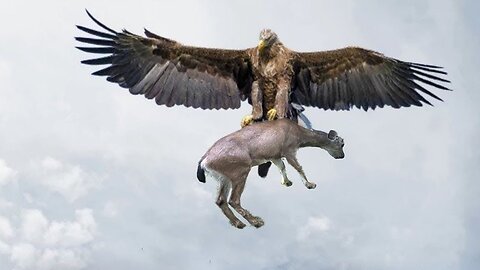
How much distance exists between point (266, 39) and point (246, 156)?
1.03 metres

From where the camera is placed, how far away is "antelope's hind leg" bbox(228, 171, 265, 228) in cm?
593

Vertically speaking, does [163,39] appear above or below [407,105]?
above

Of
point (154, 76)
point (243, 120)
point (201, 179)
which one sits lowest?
point (201, 179)

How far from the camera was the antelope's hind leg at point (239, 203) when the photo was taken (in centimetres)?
593

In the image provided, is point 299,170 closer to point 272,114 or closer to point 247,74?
point 272,114

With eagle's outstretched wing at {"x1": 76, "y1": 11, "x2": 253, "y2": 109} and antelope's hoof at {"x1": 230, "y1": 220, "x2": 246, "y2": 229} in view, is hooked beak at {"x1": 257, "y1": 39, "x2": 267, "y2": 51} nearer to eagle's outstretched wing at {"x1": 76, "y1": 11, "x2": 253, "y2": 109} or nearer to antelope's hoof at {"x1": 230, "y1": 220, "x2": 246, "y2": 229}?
eagle's outstretched wing at {"x1": 76, "y1": 11, "x2": 253, "y2": 109}

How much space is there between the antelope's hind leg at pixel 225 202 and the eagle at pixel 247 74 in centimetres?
93

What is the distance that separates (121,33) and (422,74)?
2.32 meters

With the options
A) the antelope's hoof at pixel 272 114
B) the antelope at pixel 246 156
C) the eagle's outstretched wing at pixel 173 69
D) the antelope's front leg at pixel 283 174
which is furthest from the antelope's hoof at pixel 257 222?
the eagle's outstretched wing at pixel 173 69

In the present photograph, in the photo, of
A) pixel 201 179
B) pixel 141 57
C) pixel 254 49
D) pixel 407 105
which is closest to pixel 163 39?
pixel 141 57

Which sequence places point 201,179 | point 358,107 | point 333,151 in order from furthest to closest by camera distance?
1. point 358,107
2. point 333,151
3. point 201,179

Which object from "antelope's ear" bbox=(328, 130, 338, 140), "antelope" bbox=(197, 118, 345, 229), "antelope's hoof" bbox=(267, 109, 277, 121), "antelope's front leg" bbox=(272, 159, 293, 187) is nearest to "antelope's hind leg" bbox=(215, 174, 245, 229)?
"antelope" bbox=(197, 118, 345, 229)

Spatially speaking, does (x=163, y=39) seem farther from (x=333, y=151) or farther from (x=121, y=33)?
(x=333, y=151)

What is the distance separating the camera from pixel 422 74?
6.88 metres
